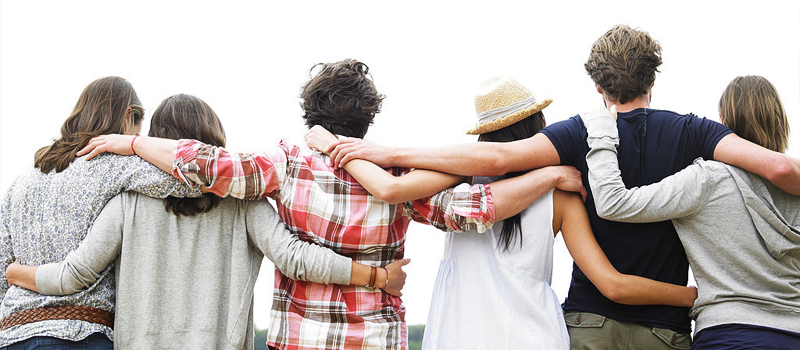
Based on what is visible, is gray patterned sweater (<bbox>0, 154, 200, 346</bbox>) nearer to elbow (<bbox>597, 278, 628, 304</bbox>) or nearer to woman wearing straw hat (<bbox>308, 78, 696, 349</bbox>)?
woman wearing straw hat (<bbox>308, 78, 696, 349</bbox>)

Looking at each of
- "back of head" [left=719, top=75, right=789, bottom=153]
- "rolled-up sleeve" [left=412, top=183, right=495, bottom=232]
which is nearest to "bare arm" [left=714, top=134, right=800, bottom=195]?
"back of head" [left=719, top=75, right=789, bottom=153]

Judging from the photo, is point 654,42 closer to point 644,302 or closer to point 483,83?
point 483,83

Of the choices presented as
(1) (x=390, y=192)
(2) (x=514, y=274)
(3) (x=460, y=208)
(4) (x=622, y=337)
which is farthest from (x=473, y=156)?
(4) (x=622, y=337)

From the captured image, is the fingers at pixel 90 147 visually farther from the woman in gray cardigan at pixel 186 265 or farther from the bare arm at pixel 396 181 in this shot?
the bare arm at pixel 396 181

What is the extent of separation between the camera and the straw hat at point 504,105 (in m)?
2.70

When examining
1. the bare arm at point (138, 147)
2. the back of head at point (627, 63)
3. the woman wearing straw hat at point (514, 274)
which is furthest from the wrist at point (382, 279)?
the back of head at point (627, 63)

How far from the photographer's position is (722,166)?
8.09 ft

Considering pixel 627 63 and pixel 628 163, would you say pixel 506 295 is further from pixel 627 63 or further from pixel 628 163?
pixel 627 63

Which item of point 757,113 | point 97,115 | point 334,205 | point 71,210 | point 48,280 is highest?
point 757,113

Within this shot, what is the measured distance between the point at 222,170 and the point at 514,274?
1.11 metres

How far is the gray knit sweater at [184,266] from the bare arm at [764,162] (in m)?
1.41

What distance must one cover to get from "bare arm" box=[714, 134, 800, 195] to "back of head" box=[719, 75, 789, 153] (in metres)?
0.15

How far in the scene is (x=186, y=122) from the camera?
2.74m

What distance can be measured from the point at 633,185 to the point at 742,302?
537 mm
